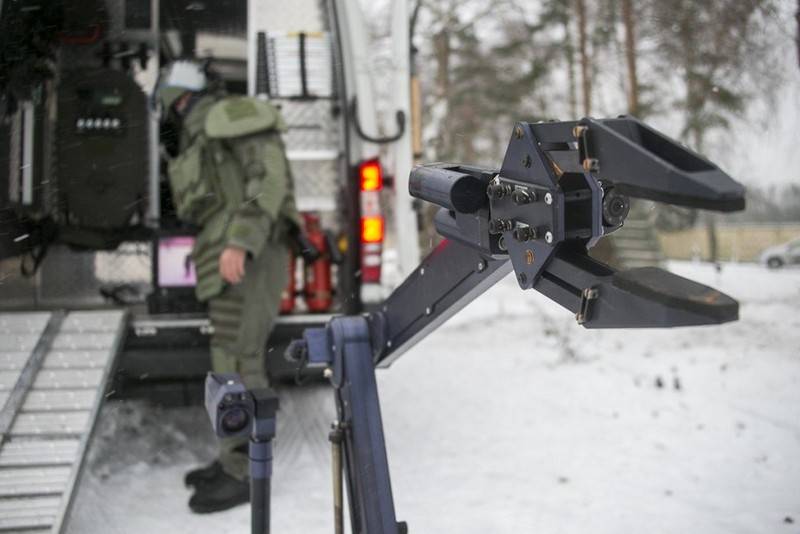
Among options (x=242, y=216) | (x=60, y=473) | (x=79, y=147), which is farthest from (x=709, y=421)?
(x=79, y=147)

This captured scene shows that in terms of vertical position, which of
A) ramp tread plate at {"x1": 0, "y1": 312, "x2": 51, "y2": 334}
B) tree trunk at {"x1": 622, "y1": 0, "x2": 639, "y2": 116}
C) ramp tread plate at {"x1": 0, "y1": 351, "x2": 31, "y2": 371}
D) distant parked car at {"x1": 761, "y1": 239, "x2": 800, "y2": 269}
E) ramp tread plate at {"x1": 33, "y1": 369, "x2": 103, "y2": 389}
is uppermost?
tree trunk at {"x1": 622, "y1": 0, "x2": 639, "y2": 116}

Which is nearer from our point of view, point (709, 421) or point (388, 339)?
point (388, 339)

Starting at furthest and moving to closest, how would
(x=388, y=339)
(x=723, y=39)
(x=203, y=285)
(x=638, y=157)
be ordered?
(x=723, y=39)
(x=203, y=285)
(x=388, y=339)
(x=638, y=157)

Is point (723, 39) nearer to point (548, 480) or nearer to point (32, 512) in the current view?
point (548, 480)

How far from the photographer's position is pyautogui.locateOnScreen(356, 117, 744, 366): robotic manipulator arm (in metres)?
1.14

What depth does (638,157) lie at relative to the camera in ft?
3.84

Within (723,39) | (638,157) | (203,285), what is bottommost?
(203,285)

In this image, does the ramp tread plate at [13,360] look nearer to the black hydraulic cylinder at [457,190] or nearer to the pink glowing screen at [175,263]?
the pink glowing screen at [175,263]

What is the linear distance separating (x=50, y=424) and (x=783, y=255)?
15.6 metres

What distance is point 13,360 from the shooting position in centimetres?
325

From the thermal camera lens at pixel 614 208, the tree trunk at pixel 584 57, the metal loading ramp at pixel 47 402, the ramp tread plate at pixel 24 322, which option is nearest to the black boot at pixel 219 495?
the metal loading ramp at pixel 47 402

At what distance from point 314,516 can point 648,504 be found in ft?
4.81

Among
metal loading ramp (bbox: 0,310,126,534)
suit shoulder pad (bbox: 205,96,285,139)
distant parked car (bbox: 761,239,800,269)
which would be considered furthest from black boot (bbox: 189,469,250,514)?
distant parked car (bbox: 761,239,800,269)

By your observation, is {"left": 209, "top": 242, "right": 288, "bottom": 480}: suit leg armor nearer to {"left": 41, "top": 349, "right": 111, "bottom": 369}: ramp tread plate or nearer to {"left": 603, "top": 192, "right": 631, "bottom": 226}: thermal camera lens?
{"left": 41, "top": 349, "right": 111, "bottom": 369}: ramp tread plate
